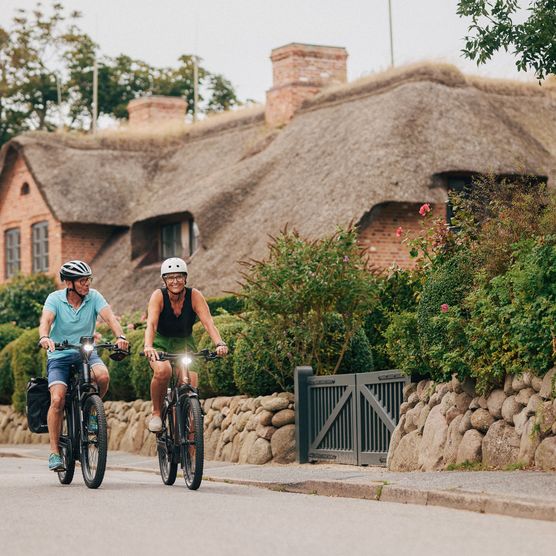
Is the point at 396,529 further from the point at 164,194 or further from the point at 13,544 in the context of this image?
the point at 164,194

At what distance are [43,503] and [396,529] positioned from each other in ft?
11.8

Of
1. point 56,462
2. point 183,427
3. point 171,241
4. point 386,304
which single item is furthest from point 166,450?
point 171,241

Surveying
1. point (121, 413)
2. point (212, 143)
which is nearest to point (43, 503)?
point (121, 413)

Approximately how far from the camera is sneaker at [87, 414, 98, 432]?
12.7m

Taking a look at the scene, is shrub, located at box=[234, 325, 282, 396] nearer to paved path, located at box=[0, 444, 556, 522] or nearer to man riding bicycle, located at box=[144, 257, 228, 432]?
paved path, located at box=[0, 444, 556, 522]

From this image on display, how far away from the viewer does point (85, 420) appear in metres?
13.0

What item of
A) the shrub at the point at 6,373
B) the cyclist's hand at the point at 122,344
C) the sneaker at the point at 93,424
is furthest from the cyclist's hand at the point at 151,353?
the shrub at the point at 6,373

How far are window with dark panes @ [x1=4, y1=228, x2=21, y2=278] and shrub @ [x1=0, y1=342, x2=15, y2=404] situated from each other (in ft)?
43.9

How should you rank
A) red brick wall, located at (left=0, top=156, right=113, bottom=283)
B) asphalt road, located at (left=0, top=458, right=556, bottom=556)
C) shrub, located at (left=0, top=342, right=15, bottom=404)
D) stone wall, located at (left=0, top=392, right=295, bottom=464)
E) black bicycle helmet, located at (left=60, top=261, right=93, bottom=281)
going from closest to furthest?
asphalt road, located at (left=0, top=458, right=556, bottom=556) < black bicycle helmet, located at (left=60, top=261, right=93, bottom=281) < stone wall, located at (left=0, top=392, right=295, bottom=464) < shrub, located at (left=0, top=342, right=15, bottom=404) < red brick wall, located at (left=0, top=156, right=113, bottom=283)

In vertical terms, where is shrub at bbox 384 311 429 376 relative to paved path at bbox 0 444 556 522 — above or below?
above

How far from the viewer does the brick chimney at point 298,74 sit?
36.8 m

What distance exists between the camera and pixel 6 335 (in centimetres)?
3075

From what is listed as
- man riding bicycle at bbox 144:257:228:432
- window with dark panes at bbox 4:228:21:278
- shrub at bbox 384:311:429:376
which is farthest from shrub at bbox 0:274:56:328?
man riding bicycle at bbox 144:257:228:432

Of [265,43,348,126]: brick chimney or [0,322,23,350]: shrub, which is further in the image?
[265,43,348,126]: brick chimney
